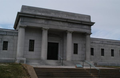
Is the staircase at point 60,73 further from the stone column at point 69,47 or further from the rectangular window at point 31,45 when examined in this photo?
the rectangular window at point 31,45

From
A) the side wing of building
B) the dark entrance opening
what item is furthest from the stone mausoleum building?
the side wing of building

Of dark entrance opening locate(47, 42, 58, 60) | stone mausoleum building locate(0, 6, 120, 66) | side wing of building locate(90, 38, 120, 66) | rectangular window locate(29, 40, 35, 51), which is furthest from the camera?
side wing of building locate(90, 38, 120, 66)

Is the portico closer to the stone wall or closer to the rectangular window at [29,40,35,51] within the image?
the rectangular window at [29,40,35,51]

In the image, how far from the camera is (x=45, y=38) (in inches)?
813

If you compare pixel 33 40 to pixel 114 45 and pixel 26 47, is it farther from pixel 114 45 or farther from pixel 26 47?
pixel 114 45

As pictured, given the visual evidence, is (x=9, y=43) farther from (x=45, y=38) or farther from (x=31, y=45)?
(x=45, y=38)

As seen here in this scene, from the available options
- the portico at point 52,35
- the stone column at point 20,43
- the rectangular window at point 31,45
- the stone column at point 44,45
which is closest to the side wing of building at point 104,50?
the portico at point 52,35

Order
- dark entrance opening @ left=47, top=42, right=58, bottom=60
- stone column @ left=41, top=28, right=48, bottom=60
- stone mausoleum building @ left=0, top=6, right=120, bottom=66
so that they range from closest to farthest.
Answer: stone mausoleum building @ left=0, top=6, right=120, bottom=66 → stone column @ left=41, top=28, right=48, bottom=60 → dark entrance opening @ left=47, top=42, right=58, bottom=60

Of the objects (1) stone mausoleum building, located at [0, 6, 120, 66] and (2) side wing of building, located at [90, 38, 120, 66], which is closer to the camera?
(1) stone mausoleum building, located at [0, 6, 120, 66]

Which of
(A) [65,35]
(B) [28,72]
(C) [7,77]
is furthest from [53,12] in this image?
(C) [7,77]

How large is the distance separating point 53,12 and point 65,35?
3985 millimetres

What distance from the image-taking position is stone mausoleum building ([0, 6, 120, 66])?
20047 millimetres

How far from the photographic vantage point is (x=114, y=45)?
28.9 meters

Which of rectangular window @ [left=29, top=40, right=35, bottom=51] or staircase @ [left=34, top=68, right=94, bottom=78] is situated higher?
rectangular window @ [left=29, top=40, right=35, bottom=51]
